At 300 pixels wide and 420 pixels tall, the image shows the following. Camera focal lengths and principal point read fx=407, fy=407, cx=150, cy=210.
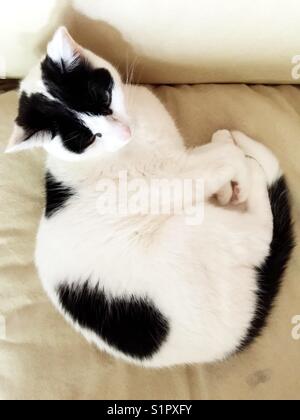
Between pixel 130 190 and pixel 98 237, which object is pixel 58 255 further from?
pixel 130 190

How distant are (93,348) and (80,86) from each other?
729 millimetres

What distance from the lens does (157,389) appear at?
117 centimetres

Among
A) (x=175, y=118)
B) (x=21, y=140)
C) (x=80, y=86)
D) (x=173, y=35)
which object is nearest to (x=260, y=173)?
(x=175, y=118)

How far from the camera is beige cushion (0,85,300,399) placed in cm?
116

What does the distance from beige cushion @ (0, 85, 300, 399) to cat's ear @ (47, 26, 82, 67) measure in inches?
15.1

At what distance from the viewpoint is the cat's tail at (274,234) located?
1071 millimetres

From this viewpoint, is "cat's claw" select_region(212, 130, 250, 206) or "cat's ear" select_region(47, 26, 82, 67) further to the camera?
"cat's claw" select_region(212, 130, 250, 206)

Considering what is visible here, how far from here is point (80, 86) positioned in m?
0.96

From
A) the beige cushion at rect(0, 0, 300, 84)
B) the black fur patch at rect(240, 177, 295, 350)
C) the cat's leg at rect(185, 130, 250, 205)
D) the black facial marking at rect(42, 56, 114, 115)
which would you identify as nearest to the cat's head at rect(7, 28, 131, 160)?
the black facial marking at rect(42, 56, 114, 115)

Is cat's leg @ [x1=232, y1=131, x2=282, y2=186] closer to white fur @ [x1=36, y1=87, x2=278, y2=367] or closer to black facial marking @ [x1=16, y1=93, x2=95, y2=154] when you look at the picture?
white fur @ [x1=36, y1=87, x2=278, y2=367]

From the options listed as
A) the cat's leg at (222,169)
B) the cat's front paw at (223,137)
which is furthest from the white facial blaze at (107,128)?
the cat's front paw at (223,137)

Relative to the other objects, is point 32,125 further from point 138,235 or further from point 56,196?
point 138,235
